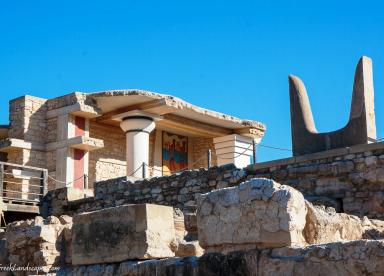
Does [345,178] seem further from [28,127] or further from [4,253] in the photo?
[28,127]

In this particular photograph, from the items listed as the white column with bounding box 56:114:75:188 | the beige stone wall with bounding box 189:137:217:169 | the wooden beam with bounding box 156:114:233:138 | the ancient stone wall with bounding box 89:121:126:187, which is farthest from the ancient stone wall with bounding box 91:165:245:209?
the beige stone wall with bounding box 189:137:217:169

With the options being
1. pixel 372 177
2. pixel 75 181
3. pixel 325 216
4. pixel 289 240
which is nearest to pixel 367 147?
pixel 372 177

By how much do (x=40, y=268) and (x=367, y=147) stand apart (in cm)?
515

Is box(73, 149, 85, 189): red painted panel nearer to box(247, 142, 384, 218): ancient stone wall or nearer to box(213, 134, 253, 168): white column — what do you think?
box(213, 134, 253, 168): white column

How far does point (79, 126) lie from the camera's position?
17641 millimetres

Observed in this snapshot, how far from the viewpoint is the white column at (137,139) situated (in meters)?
17.5

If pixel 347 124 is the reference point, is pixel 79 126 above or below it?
above

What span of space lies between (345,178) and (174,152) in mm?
11816

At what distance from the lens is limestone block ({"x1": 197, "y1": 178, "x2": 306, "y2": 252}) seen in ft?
13.0

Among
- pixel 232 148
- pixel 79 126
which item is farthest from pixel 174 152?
pixel 79 126

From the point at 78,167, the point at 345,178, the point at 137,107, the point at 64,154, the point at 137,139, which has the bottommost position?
the point at 345,178

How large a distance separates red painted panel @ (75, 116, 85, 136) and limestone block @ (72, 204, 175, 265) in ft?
40.4

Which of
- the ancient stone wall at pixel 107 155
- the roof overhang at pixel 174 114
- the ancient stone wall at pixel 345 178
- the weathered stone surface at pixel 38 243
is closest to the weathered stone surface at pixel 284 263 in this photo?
the weathered stone surface at pixel 38 243

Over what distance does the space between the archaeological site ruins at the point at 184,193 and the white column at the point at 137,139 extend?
3 cm
